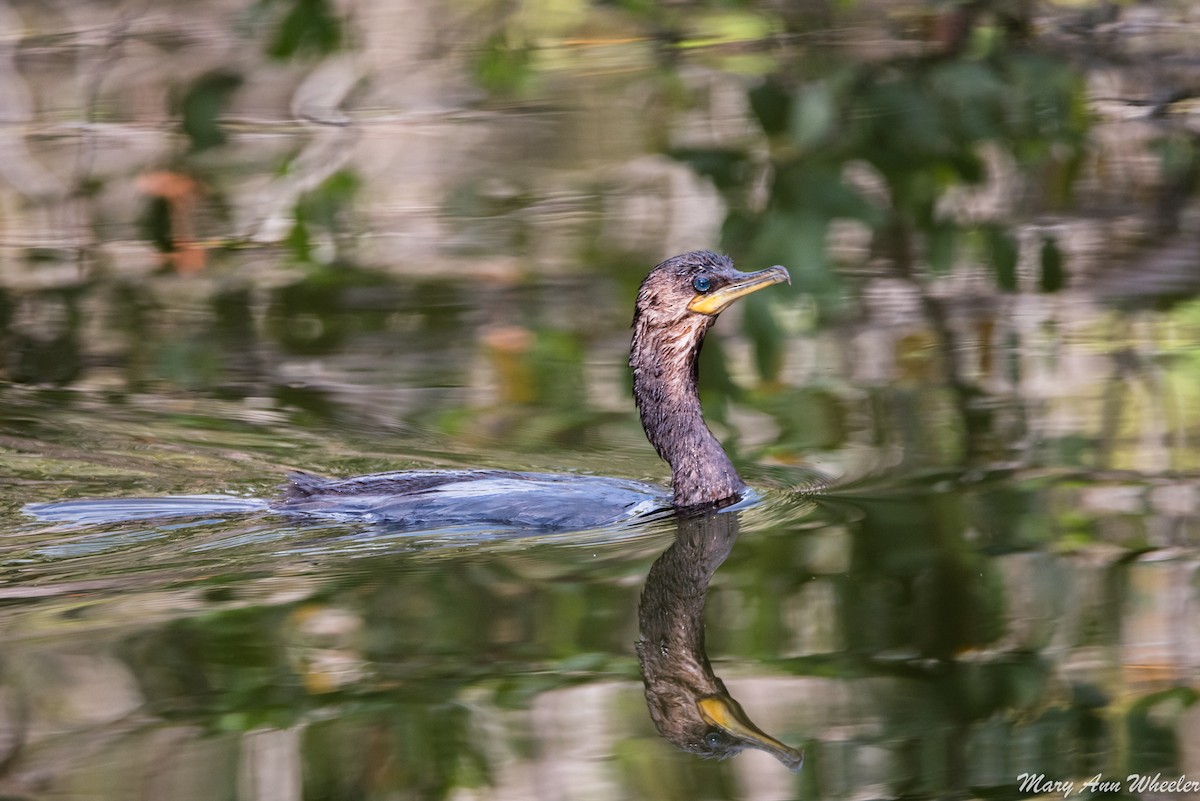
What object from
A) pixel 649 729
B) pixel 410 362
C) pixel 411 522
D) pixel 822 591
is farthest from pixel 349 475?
pixel 649 729

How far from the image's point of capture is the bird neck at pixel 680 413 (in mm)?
5895

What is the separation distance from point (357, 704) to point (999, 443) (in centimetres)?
335

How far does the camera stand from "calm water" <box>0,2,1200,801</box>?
147 inches

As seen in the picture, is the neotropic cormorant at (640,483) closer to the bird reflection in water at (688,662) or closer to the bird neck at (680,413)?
the bird neck at (680,413)

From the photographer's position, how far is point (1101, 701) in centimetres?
383

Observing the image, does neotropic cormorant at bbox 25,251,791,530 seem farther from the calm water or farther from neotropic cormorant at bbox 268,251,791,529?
the calm water

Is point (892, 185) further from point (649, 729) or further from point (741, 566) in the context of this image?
point (649, 729)

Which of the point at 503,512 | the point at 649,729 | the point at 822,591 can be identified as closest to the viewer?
the point at 649,729

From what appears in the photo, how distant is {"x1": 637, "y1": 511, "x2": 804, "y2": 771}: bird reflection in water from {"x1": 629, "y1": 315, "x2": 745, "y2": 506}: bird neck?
15.2 inches
